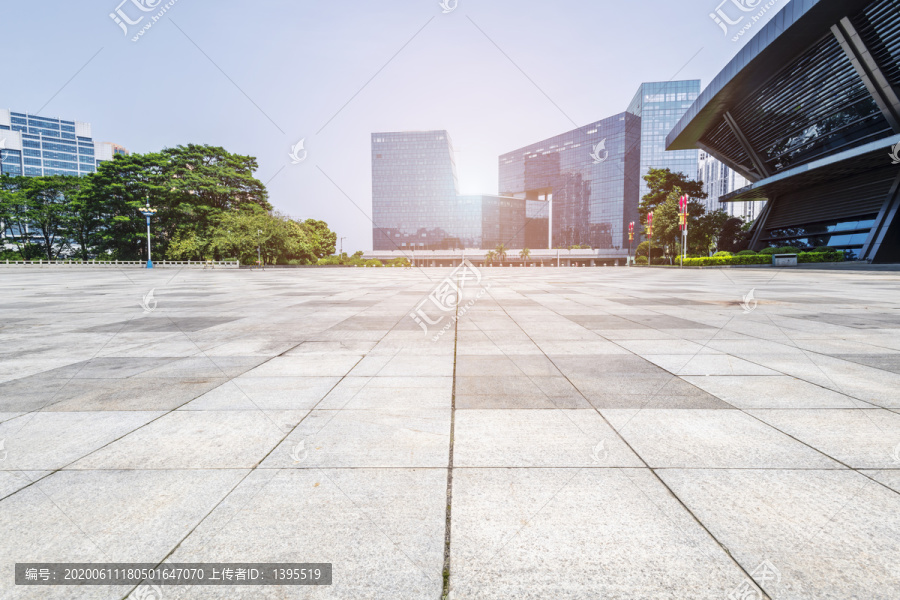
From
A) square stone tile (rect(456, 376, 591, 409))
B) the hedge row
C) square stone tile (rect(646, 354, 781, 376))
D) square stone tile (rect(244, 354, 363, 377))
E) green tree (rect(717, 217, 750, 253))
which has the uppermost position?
green tree (rect(717, 217, 750, 253))

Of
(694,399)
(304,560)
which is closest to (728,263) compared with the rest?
(694,399)

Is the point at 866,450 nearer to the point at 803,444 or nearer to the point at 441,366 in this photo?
the point at 803,444

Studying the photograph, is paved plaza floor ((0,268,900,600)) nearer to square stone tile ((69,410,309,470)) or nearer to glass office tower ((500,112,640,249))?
square stone tile ((69,410,309,470))

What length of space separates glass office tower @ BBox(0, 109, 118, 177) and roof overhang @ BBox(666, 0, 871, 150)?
7701 inches

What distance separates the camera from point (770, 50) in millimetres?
40375

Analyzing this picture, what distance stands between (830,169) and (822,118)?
6274mm

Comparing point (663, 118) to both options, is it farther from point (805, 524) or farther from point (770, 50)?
point (805, 524)

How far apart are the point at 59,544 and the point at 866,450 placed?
17.3 ft

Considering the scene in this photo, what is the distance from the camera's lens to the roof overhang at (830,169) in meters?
35.9

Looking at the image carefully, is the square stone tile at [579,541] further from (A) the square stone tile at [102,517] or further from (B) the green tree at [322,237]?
(B) the green tree at [322,237]

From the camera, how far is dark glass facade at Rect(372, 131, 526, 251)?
521 feet

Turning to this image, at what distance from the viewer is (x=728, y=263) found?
164 feet

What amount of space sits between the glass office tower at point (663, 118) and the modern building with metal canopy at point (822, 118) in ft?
258

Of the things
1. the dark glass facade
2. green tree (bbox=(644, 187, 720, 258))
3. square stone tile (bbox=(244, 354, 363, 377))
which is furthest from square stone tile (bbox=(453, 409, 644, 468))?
A: the dark glass facade
